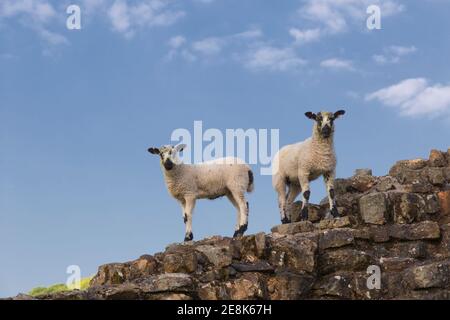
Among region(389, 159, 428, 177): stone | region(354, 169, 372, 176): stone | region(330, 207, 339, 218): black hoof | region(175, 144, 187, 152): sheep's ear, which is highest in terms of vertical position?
region(175, 144, 187, 152): sheep's ear

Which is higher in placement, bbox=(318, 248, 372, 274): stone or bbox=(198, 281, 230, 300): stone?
bbox=(318, 248, 372, 274): stone

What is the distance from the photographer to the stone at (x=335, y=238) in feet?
82.3

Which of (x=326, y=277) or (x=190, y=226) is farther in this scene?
(x=190, y=226)

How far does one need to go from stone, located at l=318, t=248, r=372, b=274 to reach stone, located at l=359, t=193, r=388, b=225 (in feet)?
A: 10.6

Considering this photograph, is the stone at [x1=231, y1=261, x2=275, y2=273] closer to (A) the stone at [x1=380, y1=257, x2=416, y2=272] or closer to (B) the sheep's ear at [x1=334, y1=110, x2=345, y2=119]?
(A) the stone at [x1=380, y1=257, x2=416, y2=272]

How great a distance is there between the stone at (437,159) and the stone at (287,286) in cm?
1166

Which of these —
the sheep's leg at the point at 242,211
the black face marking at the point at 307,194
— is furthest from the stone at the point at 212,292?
the black face marking at the point at 307,194

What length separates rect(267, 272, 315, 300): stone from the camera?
74.5 ft

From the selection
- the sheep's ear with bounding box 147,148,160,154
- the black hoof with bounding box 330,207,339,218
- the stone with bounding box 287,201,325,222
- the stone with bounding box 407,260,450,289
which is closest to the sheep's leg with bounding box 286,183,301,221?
the stone with bounding box 287,201,325,222

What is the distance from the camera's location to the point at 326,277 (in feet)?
78.3
